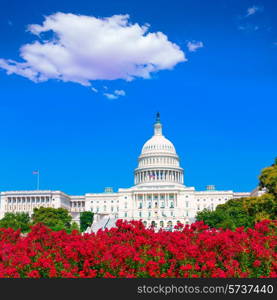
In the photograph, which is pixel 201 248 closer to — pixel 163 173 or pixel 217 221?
pixel 217 221

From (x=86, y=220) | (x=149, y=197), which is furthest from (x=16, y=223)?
(x=149, y=197)

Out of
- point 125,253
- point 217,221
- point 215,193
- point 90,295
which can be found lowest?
point 90,295

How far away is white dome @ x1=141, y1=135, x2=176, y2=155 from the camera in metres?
191

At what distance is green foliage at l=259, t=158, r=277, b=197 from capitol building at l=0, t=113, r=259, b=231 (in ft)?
303

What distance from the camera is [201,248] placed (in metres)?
17.1

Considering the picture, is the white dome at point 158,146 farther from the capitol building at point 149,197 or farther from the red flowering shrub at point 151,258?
the red flowering shrub at point 151,258

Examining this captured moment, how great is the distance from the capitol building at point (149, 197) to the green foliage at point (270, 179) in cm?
9245

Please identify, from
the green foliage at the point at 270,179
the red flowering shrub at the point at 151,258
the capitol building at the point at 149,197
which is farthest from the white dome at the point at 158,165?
the red flowering shrub at the point at 151,258

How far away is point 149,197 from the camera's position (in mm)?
167625

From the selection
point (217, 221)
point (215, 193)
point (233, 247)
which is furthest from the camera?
point (215, 193)

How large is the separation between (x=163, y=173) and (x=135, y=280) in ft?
568

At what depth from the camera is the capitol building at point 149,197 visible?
16375 centimetres

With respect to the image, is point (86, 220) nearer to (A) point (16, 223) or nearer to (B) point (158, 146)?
(A) point (16, 223)

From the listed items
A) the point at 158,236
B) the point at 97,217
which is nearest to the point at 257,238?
the point at 158,236
